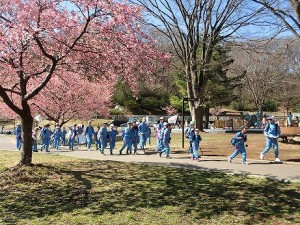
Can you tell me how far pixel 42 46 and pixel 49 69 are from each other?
0.92 meters

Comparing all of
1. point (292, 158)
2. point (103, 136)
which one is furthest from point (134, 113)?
point (292, 158)

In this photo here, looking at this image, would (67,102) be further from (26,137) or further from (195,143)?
(26,137)

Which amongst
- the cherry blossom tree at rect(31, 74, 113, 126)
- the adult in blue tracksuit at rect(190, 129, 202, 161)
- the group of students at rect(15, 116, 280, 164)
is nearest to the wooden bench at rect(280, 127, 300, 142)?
the group of students at rect(15, 116, 280, 164)

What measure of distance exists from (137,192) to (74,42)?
14.8ft

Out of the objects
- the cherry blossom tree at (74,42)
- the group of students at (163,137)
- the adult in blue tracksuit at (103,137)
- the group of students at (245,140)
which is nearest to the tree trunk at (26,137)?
the cherry blossom tree at (74,42)

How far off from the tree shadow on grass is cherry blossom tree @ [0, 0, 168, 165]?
2264 mm

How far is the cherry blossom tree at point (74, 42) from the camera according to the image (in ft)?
30.9

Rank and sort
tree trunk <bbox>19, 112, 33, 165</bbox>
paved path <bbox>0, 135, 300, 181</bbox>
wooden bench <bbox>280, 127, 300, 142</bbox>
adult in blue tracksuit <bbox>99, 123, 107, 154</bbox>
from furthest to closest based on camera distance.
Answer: wooden bench <bbox>280, 127, 300, 142</bbox> → adult in blue tracksuit <bbox>99, 123, 107, 154</bbox> → tree trunk <bbox>19, 112, 33, 165</bbox> → paved path <bbox>0, 135, 300, 181</bbox>

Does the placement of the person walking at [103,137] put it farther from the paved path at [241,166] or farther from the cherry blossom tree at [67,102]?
the cherry blossom tree at [67,102]

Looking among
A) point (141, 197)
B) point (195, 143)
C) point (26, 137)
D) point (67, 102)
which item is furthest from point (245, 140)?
point (67, 102)

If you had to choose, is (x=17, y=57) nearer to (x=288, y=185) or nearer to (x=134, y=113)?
(x=288, y=185)

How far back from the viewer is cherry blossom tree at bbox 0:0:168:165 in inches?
371

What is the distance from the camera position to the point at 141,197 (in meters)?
8.25

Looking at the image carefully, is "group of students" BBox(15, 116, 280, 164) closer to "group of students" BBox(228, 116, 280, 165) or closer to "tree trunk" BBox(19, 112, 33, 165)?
"group of students" BBox(228, 116, 280, 165)
